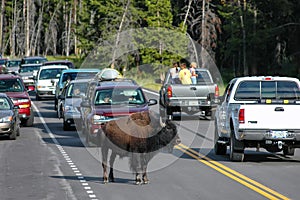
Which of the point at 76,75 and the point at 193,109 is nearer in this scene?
the point at 193,109

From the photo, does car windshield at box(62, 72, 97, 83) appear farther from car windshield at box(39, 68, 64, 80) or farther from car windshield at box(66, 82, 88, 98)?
car windshield at box(39, 68, 64, 80)

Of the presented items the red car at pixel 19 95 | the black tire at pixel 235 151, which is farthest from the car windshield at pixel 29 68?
the black tire at pixel 235 151

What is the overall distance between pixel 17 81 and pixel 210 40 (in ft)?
161

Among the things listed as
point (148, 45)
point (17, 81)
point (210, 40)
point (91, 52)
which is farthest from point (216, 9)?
point (17, 81)

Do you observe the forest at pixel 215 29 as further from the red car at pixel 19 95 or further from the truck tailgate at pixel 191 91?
the truck tailgate at pixel 191 91

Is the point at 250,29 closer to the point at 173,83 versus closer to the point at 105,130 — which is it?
the point at 173,83

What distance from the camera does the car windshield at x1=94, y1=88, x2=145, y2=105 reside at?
2286 centimetres

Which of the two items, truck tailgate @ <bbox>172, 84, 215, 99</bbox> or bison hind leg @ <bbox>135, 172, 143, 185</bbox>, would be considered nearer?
bison hind leg @ <bbox>135, 172, 143, 185</bbox>

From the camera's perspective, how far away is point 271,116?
17.5m

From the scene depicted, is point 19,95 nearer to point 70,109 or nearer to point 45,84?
point 70,109

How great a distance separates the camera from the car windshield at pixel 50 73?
45469mm

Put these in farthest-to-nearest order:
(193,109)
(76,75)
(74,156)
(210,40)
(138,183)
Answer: (210,40) < (76,75) < (193,109) < (74,156) < (138,183)

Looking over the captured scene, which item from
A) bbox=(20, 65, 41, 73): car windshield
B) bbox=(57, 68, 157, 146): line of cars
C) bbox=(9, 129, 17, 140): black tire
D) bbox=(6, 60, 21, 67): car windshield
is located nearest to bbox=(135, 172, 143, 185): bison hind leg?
bbox=(57, 68, 157, 146): line of cars

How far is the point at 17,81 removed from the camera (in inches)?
1257
